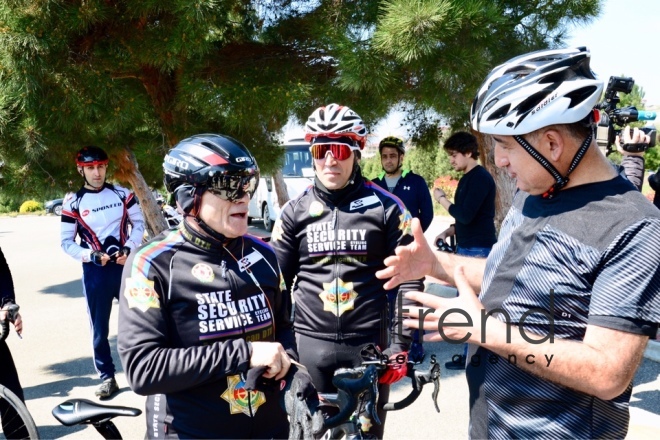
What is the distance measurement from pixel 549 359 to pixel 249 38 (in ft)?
15.9

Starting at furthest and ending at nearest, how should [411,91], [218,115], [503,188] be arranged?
[503,188] < [218,115] < [411,91]

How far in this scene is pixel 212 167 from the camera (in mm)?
2020

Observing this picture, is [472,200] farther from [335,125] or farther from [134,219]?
[134,219]

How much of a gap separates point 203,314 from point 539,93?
138 centimetres

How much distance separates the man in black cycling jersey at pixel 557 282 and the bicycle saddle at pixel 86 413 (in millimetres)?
1305

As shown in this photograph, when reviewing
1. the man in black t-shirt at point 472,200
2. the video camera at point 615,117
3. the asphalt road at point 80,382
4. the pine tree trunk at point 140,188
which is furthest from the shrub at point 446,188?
the video camera at point 615,117

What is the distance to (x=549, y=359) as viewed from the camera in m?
1.43

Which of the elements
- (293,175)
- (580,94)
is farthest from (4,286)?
(293,175)

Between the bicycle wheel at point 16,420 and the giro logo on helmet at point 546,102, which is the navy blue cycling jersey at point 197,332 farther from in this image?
the bicycle wheel at point 16,420

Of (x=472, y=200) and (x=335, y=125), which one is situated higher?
(x=335, y=125)

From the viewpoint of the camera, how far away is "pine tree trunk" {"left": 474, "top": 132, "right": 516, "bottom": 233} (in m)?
6.59

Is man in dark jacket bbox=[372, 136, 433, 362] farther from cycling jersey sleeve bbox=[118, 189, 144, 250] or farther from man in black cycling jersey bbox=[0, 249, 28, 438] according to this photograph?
man in black cycling jersey bbox=[0, 249, 28, 438]

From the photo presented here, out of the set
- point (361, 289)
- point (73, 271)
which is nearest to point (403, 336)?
Answer: point (361, 289)

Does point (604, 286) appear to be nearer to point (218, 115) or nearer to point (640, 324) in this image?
point (640, 324)
